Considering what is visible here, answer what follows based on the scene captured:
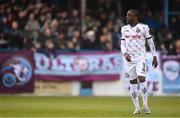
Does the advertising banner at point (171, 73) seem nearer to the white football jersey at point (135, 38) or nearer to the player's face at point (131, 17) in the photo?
the white football jersey at point (135, 38)

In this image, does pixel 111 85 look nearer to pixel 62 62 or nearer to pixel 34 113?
pixel 62 62

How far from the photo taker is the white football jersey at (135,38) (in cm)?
1595

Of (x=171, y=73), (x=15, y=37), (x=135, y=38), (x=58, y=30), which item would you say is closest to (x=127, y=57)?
(x=135, y=38)

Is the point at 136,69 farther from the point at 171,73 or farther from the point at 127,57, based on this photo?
the point at 171,73

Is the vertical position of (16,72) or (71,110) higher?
(16,72)

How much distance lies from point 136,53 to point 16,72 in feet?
31.6

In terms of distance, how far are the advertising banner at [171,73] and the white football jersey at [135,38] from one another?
31.8 ft

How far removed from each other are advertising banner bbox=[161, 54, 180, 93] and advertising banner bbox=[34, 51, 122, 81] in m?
1.68

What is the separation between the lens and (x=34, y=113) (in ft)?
52.0

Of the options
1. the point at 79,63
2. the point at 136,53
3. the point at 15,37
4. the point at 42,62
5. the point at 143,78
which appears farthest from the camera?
the point at 15,37

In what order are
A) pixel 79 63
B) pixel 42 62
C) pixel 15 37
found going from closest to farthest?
pixel 42 62 → pixel 79 63 → pixel 15 37

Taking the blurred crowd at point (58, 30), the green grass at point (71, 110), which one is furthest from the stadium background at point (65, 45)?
the green grass at point (71, 110)

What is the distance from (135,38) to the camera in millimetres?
15992

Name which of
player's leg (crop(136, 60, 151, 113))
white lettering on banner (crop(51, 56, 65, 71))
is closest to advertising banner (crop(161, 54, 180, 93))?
white lettering on banner (crop(51, 56, 65, 71))
